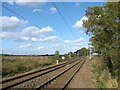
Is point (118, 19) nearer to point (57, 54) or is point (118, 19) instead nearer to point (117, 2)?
point (117, 2)

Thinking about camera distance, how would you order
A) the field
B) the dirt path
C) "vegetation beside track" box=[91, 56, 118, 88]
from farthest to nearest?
the field < the dirt path < "vegetation beside track" box=[91, 56, 118, 88]

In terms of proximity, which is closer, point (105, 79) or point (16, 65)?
point (105, 79)

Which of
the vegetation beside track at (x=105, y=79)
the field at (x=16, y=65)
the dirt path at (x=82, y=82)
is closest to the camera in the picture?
the vegetation beside track at (x=105, y=79)

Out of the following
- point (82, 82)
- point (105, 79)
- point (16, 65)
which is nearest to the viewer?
point (105, 79)

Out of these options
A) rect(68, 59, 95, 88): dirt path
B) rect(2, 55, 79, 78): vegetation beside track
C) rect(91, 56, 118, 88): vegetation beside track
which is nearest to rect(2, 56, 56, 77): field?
rect(2, 55, 79, 78): vegetation beside track

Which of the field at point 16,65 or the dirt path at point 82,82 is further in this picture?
the field at point 16,65

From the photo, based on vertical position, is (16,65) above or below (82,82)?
above

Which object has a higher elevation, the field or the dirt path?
the field

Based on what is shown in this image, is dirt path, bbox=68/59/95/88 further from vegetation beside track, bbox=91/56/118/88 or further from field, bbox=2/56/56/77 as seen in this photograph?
field, bbox=2/56/56/77

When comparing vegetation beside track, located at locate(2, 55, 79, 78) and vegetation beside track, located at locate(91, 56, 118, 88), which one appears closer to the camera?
vegetation beside track, located at locate(91, 56, 118, 88)

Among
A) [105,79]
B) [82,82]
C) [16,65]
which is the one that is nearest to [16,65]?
[16,65]

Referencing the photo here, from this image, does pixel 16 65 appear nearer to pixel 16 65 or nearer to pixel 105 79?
pixel 16 65

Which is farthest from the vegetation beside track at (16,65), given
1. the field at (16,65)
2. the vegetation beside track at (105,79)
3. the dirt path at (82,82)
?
the vegetation beside track at (105,79)

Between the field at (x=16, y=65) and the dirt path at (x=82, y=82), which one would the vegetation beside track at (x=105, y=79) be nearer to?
the dirt path at (x=82, y=82)
